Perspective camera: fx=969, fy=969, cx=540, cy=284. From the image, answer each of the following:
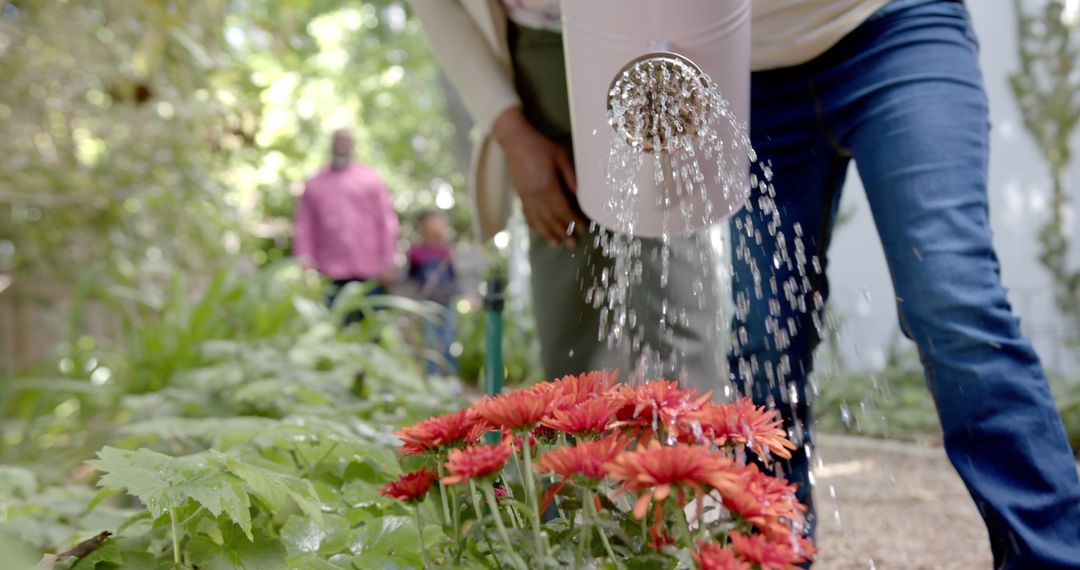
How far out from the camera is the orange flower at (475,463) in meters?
0.69

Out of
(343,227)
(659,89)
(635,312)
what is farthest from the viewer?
(343,227)

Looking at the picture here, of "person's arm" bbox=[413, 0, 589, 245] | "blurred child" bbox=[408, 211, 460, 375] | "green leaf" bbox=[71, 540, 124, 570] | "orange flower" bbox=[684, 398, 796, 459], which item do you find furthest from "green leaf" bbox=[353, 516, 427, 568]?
"blurred child" bbox=[408, 211, 460, 375]

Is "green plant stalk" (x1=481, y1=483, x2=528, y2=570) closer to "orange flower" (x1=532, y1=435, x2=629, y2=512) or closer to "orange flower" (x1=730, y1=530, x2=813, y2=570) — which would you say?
"orange flower" (x1=532, y1=435, x2=629, y2=512)

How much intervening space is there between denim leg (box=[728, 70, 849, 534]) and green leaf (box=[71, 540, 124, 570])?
3.01 feet

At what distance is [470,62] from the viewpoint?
70.4 inches

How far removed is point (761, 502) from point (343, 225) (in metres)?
6.01

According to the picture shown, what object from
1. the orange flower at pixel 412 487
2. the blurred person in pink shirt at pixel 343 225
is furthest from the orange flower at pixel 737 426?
the blurred person in pink shirt at pixel 343 225

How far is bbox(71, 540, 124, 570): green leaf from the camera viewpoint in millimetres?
929

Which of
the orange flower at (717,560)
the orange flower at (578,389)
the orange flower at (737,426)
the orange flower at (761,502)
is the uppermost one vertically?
the orange flower at (578,389)

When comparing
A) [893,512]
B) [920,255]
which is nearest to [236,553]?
[920,255]

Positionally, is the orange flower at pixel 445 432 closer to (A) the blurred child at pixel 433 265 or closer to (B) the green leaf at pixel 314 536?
(B) the green leaf at pixel 314 536

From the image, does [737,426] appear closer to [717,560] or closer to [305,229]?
[717,560]

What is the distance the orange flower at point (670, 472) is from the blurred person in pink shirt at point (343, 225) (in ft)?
19.3

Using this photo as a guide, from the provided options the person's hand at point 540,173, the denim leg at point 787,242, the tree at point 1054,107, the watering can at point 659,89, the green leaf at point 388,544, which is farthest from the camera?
the tree at point 1054,107
